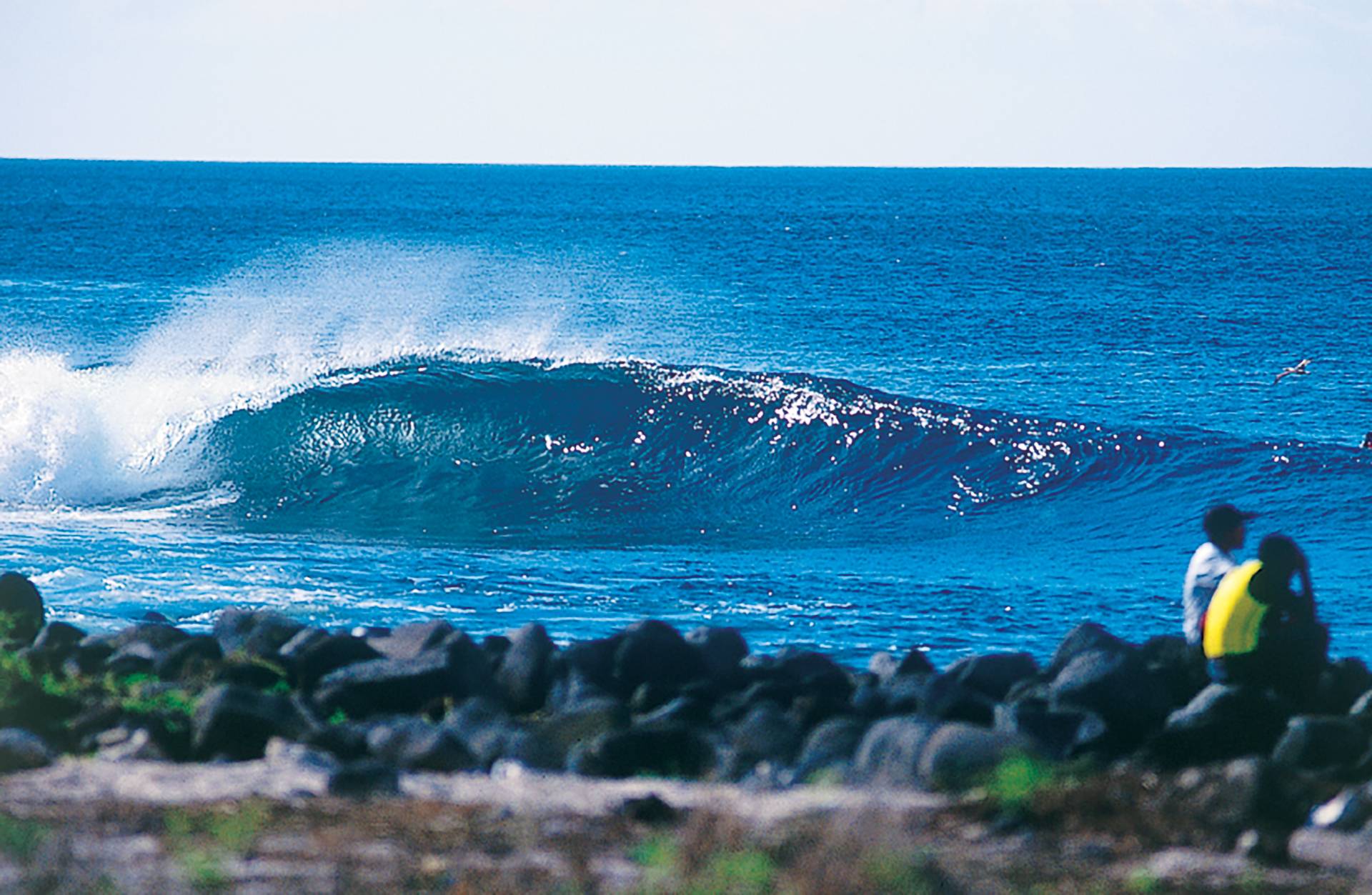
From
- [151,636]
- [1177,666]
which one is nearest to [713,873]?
[1177,666]

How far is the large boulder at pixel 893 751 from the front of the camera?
5.52m

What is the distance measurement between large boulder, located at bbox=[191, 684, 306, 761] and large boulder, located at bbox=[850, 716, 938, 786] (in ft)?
7.96

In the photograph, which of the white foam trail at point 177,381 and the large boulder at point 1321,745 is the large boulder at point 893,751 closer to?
the large boulder at point 1321,745

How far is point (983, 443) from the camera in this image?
59.8 ft

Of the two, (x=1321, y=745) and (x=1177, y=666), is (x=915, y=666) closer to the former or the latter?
(x=1177, y=666)

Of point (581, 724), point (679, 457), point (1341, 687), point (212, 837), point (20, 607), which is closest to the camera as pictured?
point (212, 837)

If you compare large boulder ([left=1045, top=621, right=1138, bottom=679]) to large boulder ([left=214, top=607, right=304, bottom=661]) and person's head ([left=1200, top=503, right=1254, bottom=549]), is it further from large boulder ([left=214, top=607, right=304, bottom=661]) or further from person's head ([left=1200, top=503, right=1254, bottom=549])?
large boulder ([left=214, top=607, right=304, bottom=661])

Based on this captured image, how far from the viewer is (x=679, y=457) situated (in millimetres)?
18266

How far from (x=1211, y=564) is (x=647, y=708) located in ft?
10.5

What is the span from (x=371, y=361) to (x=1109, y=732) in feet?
55.5

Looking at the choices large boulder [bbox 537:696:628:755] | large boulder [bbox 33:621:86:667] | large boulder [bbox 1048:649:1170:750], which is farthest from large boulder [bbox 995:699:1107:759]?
large boulder [bbox 33:621:86:667]

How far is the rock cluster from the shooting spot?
5926 mm

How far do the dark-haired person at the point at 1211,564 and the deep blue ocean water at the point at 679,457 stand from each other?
2.40 meters

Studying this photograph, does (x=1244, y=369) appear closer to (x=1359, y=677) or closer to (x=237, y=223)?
(x=1359, y=677)
